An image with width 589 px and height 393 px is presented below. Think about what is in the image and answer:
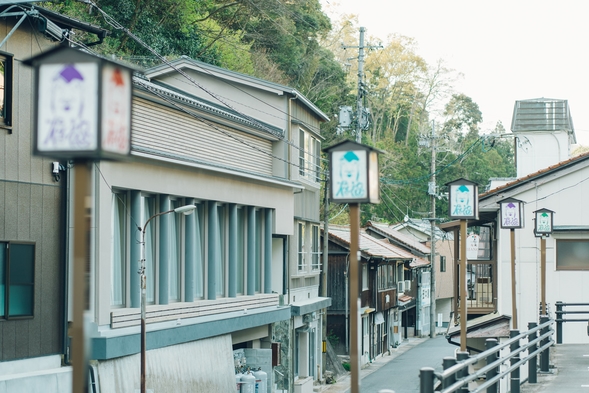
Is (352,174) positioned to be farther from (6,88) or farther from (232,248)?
(232,248)

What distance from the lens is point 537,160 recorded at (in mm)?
39031

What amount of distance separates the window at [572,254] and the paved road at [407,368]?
24.0ft

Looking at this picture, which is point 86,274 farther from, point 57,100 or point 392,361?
point 392,361

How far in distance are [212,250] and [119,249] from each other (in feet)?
15.9

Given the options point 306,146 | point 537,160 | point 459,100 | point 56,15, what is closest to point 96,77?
point 56,15

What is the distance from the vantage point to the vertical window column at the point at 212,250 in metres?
23.5

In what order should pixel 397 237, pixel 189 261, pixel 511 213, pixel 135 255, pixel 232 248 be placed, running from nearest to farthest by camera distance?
pixel 135 255 → pixel 511 213 → pixel 189 261 → pixel 232 248 → pixel 397 237

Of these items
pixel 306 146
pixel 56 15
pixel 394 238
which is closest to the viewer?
pixel 56 15

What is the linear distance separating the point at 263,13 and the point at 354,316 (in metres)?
37.7

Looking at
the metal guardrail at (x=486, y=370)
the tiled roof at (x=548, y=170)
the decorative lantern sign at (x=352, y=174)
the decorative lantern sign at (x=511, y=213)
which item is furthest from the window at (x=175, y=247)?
the decorative lantern sign at (x=352, y=174)

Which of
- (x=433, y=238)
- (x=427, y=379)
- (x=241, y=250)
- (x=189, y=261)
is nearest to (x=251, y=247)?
(x=241, y=250)

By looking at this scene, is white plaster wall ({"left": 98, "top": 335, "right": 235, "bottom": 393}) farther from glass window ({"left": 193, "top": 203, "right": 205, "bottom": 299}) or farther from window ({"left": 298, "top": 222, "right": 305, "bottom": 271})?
window ({"left": 298, "top": 222, "right": 305, "bottom": 271})

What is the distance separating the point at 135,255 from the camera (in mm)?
19422

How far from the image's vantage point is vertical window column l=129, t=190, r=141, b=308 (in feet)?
63.1
